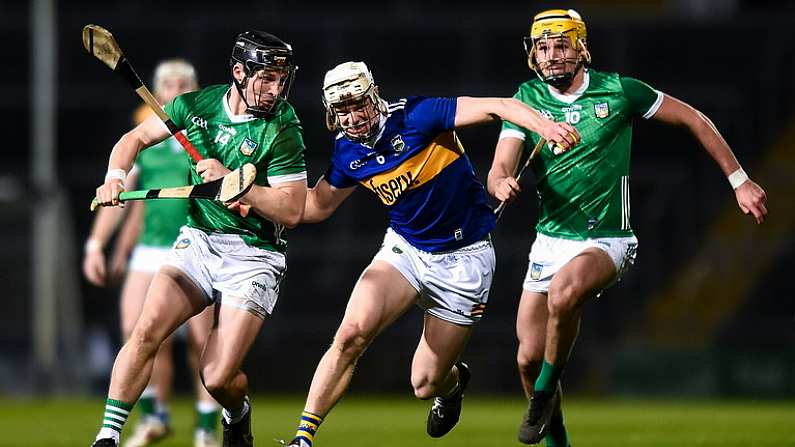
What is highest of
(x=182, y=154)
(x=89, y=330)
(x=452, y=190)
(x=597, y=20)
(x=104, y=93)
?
(x=452, y=190)

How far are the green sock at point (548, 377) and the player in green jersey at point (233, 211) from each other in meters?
1.41

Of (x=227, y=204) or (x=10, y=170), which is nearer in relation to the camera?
(x=227, y=204)

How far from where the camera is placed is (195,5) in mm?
22125

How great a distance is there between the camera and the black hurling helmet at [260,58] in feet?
22.2

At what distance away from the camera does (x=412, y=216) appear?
23.4ft

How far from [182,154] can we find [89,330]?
8942mm

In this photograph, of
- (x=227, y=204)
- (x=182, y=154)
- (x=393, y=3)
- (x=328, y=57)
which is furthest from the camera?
(x=393, y=3)

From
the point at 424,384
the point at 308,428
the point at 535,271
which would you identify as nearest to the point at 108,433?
the point at 308,428

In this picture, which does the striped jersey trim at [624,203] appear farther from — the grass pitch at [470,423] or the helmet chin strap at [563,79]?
the grass pitch at [470,423]

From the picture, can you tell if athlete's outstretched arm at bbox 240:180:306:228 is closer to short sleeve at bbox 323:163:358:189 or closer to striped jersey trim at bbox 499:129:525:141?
short sleeve at bbox 323:163:358:189

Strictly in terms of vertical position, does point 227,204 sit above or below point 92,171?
above

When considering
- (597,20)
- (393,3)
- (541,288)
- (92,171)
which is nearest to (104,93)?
(92,171)

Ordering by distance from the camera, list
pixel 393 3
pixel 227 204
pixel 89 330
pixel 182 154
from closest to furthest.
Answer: pixel 227 204
pixel 182 154
pixel 89 330
pixel 393 3

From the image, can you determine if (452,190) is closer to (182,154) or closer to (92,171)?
(182,154)
